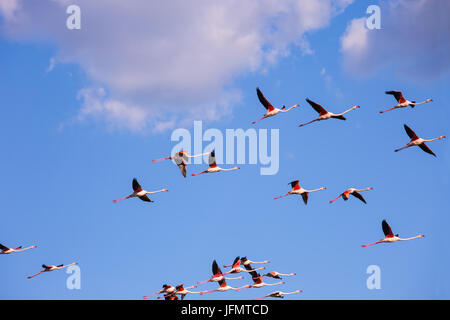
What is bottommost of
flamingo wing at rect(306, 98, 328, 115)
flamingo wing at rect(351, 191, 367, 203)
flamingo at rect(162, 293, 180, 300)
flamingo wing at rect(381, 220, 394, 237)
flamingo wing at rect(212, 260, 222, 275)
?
flamingo at rect(162, 293, 180, 300)

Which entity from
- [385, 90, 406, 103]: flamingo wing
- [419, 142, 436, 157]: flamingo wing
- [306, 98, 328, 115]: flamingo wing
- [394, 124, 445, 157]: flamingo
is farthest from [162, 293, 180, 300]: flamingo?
[385, 90, 406, 103]: flamingo wing

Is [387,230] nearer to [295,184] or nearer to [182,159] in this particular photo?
[295,184]

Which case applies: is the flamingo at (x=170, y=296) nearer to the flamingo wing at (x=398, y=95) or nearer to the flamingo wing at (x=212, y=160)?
the flamingo wing at (x=212, y=160)

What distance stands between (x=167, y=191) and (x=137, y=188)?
387 centimetres

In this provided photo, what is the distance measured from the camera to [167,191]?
161ft

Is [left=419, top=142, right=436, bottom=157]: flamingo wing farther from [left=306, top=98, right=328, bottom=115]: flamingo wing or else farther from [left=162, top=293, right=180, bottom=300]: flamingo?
[left=162, top=293, right=180, bottom=300]: flamingo

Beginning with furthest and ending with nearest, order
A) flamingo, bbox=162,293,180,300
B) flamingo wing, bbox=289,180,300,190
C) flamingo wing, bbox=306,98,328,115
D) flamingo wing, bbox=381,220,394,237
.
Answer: flamingo wing, bbox=289,180,300,190
flamingo, bbox=162,293,180,300
flamingo wing, bbox=306,98,328,115
flamingo wing, bbox=381,220,394,237

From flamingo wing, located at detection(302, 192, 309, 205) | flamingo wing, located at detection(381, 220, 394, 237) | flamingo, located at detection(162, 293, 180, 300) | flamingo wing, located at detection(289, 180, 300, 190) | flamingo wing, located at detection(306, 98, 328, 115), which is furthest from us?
flamingo wing, located at detection(302, 192, 309, 205)

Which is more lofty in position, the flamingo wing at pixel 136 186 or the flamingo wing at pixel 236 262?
the flamingo wing at pixel 136 186

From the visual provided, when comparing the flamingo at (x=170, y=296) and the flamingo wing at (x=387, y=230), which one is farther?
the flamingo at (x=170, y=296)

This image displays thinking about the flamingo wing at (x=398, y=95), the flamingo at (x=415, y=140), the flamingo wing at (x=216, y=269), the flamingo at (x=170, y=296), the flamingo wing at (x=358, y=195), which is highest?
the flamingo wing at (x=398, y=95)

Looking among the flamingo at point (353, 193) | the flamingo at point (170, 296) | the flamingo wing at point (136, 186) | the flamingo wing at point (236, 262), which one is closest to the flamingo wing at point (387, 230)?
the flamingo at point (353, 193)
